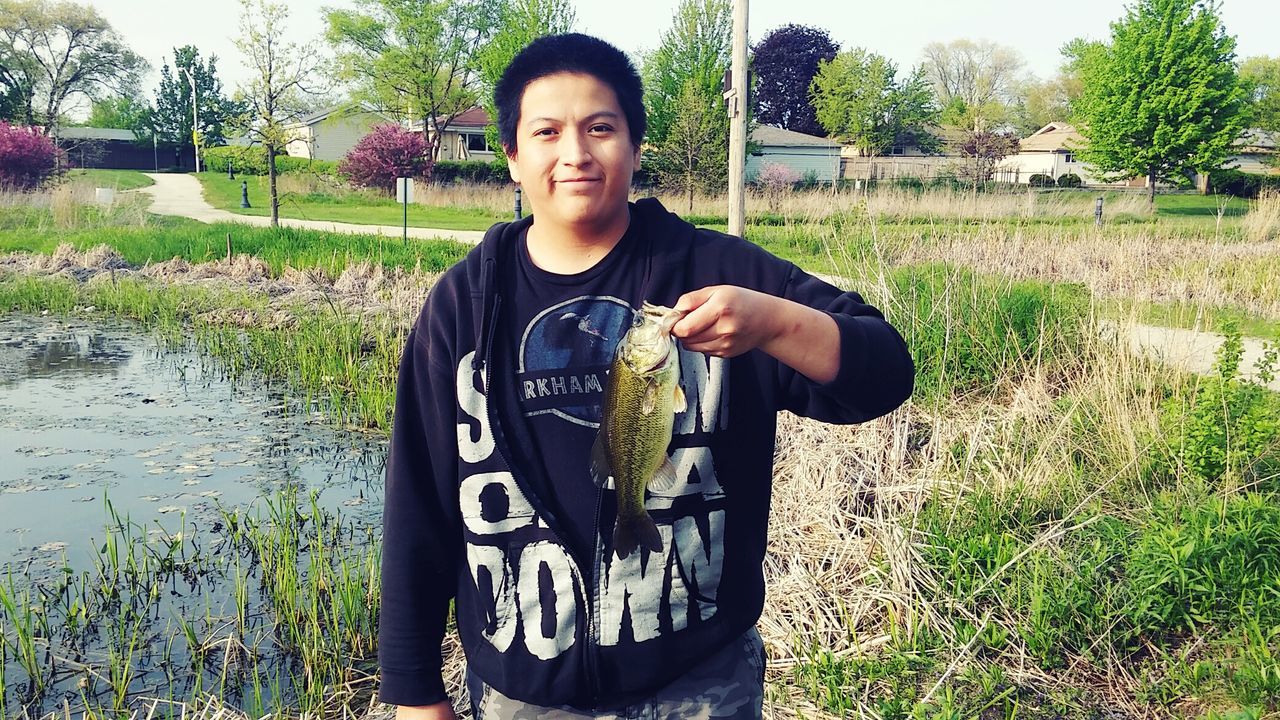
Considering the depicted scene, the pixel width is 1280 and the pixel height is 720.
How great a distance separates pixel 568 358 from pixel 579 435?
0.51 ft

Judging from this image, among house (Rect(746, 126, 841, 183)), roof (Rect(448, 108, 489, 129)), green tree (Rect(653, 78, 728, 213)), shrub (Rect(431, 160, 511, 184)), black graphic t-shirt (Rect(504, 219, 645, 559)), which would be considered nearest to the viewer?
black graphic t-shirt (Rect(504, 219, 645, 559))

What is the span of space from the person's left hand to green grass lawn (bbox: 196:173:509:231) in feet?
70.2

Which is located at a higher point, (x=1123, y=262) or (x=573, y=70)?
(x=573, y=70)

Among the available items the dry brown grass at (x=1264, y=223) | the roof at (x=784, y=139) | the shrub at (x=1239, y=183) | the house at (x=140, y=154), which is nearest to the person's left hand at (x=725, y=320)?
the dry brown grass at (x=1264, y=223)

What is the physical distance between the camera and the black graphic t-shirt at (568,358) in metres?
1.88

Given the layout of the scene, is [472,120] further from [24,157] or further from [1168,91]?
[1168,91]

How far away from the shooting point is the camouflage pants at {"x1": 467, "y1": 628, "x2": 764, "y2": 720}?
1826 mm

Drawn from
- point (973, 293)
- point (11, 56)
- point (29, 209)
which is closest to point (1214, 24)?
point (973, 293)

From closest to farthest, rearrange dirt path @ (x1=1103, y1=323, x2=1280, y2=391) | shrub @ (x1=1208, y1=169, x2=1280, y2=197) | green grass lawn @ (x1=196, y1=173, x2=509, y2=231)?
dirt path @ (x1=1103, y1=323, x2=1280, y2=391)
green grass lawn @ (x1=196, y1=173, x2=509, y2=231)
shrub @ (x1=1208, y1=169, x2=1280, y2=197)

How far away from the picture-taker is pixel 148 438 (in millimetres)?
7441

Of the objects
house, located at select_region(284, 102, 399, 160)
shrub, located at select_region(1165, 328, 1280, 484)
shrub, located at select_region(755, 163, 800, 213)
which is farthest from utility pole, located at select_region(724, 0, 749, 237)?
house, located at select_region(284, 102, 399, 160)

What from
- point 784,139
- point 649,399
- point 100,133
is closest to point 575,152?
point 649,399

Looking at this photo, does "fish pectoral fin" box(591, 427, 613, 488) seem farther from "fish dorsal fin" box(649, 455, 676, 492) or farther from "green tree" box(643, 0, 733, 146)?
"green tree" box(643, 0, 733, 146)

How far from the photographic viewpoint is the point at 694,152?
2767 centimetres
